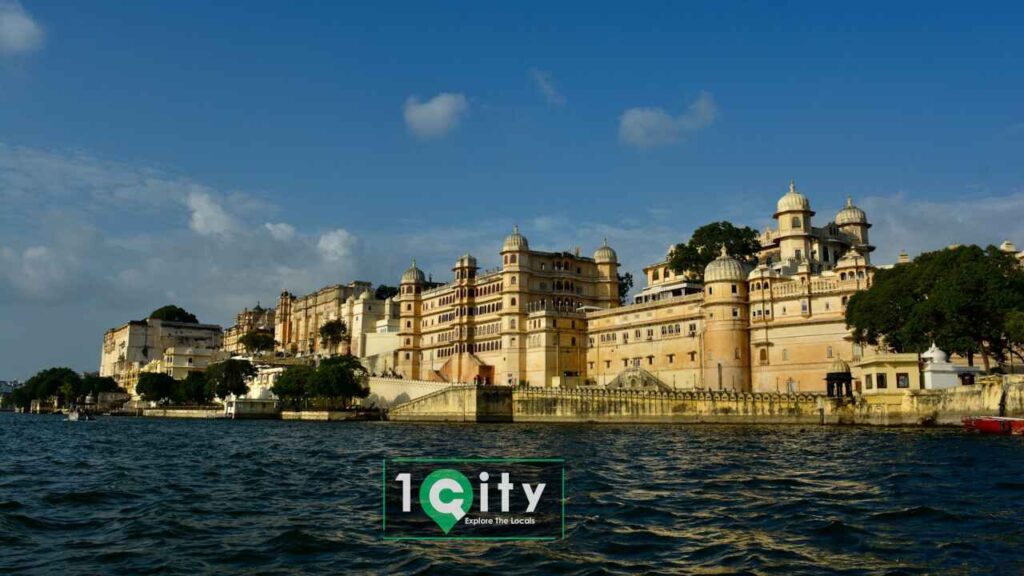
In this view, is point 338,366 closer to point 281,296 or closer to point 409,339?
point 409,339

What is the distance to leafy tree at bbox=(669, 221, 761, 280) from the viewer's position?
→ 321 feet

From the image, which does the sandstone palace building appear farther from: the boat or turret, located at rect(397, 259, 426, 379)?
the boat

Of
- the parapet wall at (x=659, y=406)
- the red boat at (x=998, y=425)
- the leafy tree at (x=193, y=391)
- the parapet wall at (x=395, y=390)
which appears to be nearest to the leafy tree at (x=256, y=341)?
the leafy tree at (x=193, y=391)

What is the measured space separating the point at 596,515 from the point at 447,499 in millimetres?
3655

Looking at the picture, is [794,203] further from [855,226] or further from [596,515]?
[596,515]

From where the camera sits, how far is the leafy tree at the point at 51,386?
151000 mm

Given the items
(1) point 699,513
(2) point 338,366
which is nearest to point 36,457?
(1) point 699,513

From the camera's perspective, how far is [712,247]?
9850 cm

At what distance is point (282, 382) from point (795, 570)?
10308 centimetres

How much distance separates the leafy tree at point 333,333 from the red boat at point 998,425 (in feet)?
338

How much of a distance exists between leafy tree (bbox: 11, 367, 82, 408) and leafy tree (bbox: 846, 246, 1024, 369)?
130738 millimetres

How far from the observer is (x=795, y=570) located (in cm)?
1574

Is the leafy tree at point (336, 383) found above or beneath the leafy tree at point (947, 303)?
beneath

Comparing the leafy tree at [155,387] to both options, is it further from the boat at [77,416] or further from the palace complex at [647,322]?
the boat at [77,416]
